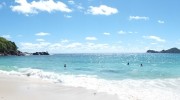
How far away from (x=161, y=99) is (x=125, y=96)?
238cm

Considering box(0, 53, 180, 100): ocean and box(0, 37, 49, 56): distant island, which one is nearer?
box(0, 53, 180, 100): ocean

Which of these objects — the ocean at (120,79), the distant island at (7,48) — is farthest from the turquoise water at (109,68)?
the distant island at (7,48)

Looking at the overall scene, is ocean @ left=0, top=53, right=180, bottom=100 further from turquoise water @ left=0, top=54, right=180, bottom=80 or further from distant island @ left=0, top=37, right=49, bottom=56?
distant island @ left=0, top=37, right=49, bottom=56

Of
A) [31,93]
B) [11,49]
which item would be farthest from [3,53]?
[31,93]

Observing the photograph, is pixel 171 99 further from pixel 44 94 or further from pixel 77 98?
pixel 44 94

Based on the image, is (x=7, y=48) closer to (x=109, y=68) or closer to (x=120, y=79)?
(x=109, y=68)

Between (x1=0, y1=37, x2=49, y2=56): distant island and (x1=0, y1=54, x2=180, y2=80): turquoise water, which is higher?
(x1=0, y1=37, x2=49, y2=56): distant island

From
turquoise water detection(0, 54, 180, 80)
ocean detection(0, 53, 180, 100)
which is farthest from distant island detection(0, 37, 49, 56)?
ocean detection(0, 53, 180, 100)

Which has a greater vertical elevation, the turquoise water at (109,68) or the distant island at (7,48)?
the distant island at (7,48)

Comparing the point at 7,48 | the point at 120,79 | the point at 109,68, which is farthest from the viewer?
the point at 7,48

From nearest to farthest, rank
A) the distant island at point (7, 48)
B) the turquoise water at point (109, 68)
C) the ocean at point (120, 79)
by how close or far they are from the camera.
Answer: the ocean at point (120, 79) → the turquoise water at point (109, 68) → the distant island at point (7, 48)

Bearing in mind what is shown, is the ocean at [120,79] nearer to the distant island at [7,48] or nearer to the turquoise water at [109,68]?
the turquoise water at [109,68]

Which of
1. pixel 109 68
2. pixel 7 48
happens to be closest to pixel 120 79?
pixel 109 68

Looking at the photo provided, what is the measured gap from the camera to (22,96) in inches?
723
